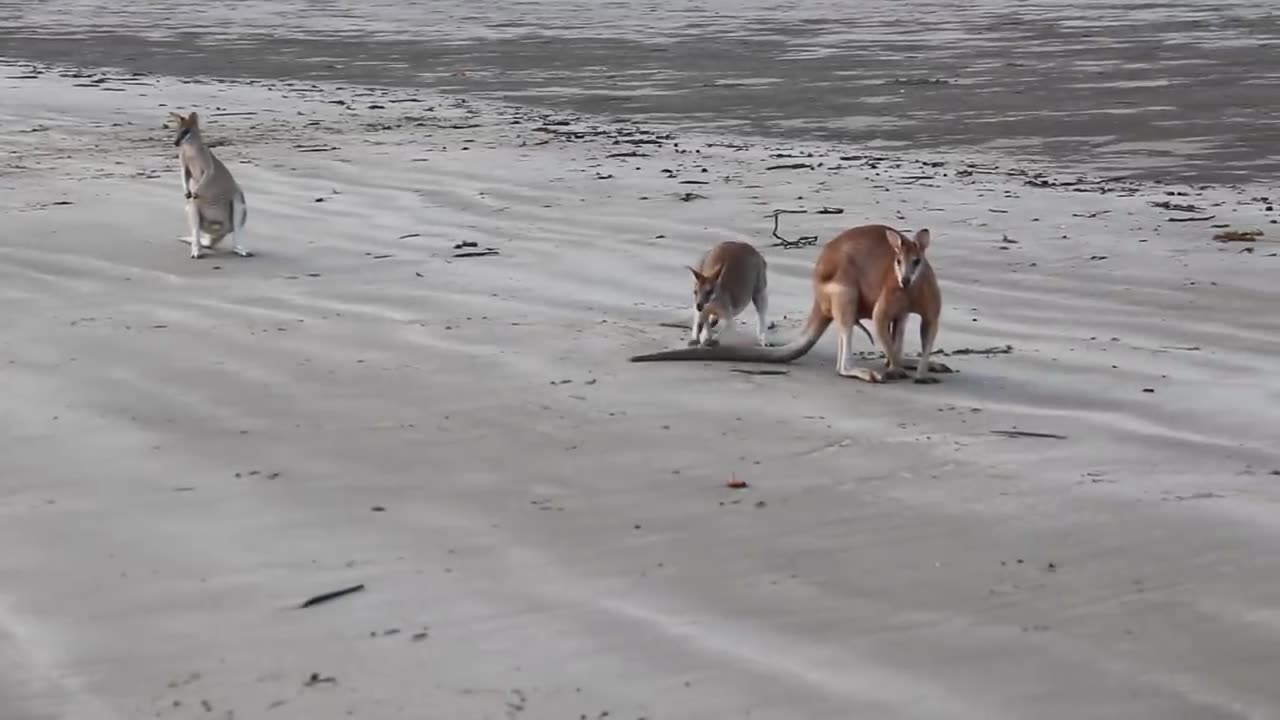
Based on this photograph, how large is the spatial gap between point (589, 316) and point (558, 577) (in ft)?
9.76

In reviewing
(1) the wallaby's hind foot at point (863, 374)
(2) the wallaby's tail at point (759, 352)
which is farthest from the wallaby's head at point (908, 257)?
(2) the wallaby's tail at point (759, 352)

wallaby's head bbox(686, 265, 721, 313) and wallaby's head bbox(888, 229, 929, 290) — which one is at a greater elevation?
wallaby's head bbox(888, 229, 929, 290)

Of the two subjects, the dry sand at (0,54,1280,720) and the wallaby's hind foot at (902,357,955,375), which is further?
the wallaby's hind foot at (902,357,955,375)

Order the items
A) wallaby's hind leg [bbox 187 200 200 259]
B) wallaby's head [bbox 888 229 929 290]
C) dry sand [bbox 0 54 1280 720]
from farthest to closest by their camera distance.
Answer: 1. wallaby's hind leg [bbox 187 200 200 259]
2. wallaby's head [bbox 888 229 929 290]
3. dry sand [bbox 0 54 1280 720]

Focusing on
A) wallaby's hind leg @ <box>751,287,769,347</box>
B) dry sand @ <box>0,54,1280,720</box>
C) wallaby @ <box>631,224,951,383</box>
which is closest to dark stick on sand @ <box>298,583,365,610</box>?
dry sand @ <box>0,54,1280,720</box>

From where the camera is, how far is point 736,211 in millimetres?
9391

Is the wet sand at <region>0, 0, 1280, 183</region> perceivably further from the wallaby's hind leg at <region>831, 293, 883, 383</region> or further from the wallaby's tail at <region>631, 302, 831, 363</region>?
the wallaby's hind leg at <region>831, 293, 883, 383</region>

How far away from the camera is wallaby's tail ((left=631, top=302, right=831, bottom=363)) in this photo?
6070 millimetres

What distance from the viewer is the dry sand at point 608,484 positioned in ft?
11.2

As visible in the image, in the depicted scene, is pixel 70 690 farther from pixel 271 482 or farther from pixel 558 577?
pixel 271 482

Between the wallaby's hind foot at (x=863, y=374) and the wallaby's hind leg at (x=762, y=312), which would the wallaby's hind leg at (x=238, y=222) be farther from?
the wallaby's hind foot at (x=863, y=374)

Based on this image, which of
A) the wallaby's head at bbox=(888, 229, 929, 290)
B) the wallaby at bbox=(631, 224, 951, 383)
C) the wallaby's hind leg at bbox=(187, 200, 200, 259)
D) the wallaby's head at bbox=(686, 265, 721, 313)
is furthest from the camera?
the wallaby's hind leg at bbox=(187, 200, 200, 259)

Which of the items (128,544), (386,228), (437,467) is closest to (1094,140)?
(386,228)

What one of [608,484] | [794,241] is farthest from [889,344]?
[794,241]
